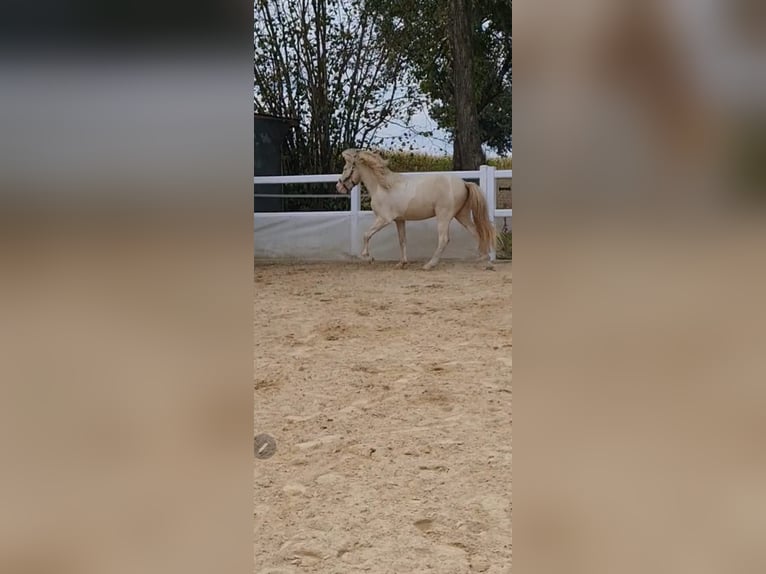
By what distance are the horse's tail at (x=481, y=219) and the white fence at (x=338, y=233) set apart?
226 mm

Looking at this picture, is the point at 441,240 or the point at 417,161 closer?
the point at 441,240

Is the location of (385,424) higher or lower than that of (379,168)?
lower

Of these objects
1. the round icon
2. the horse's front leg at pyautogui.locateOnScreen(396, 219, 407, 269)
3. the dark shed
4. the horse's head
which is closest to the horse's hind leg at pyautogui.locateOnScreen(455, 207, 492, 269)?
the horse's front leg at pyautogui.locateOnScreen(396, 219, 407, 269)

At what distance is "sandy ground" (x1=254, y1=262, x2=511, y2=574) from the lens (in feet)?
3.83

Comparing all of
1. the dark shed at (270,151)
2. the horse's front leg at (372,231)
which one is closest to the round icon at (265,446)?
the horse's front leg at (372,231)

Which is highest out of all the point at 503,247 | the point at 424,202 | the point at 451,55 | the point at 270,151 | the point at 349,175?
the point at 451,55

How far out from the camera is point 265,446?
5.26 ft

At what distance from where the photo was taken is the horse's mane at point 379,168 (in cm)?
338

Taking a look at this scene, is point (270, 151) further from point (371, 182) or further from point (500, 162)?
point (500, 162)

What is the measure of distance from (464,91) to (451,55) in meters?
0.42

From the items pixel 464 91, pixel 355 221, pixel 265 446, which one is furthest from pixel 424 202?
pixel 265 446
